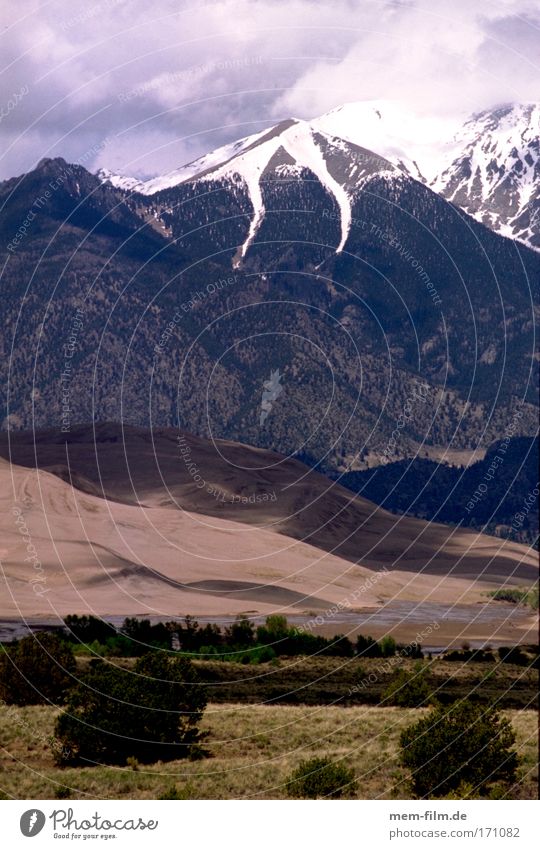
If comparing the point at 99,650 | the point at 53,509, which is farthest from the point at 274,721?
the point at 53,509

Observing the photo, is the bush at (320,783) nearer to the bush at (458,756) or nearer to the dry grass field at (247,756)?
the dry grass field at (247,756)

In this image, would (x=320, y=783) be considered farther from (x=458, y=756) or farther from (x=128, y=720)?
(x=128, y=720)

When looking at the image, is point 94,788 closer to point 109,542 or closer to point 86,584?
point 86,584

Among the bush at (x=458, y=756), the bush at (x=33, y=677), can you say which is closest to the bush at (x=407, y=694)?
the bush at (x=33, y=677)

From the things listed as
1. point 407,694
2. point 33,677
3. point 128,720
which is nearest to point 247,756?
point 128,720
